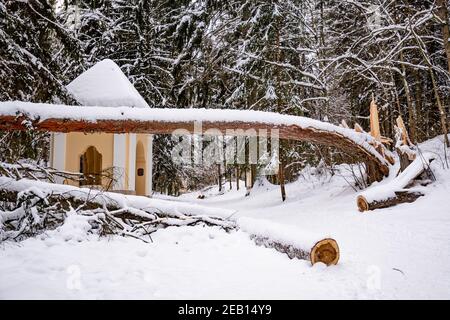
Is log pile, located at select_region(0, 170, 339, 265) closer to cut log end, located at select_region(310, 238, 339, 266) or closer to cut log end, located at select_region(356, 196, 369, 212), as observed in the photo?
cut log end, located at select_region(310, 238, 339, 266)

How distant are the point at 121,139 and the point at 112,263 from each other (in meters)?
8.07

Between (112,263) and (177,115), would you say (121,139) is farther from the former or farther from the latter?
(112,263)

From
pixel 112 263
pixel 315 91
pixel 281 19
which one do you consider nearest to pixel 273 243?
pixel 112 263

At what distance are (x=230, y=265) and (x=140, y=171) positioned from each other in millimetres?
10247

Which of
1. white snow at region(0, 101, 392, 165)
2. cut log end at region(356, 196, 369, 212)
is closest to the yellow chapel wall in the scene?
white snow at region(0, 101, 392, 165)

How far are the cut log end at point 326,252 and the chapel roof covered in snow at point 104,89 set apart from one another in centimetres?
795

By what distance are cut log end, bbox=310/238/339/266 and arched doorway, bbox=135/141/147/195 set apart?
10.4 metres

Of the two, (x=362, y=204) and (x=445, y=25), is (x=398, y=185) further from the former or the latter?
(x=445, y=25)

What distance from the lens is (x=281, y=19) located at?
12.1 m

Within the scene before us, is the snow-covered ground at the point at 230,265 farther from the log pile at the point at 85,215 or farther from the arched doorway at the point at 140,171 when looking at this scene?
the arched doorway at the point at 140,171

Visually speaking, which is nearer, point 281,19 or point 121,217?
point 121,217

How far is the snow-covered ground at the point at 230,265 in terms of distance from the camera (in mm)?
2869

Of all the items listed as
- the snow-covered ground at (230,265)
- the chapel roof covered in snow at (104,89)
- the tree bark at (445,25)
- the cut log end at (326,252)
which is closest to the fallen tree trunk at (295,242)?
the cut log end at (326,252)

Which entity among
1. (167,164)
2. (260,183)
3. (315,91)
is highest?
(315,91)
